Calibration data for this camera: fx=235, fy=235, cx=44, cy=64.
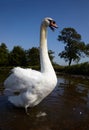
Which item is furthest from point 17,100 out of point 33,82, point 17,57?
point 17,57

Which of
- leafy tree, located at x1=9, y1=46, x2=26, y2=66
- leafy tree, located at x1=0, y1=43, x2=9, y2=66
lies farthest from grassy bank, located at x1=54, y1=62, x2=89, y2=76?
leafy tree, located at x1=0, y1=43, x2=9, y2=66

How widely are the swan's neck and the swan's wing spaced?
327mm

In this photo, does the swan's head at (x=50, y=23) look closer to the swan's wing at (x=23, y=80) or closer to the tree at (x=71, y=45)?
the swan's wing at (x=23, y=80)

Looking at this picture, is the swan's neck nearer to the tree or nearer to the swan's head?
the swan's head

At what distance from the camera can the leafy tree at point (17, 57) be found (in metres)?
90.1

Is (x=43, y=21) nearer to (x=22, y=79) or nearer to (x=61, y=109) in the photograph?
(x=22, y=79)

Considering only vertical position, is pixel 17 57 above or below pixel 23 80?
above

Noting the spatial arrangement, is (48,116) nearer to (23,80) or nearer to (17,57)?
(23,80)

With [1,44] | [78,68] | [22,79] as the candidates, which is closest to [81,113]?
[22,79]

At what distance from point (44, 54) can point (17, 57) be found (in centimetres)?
8180

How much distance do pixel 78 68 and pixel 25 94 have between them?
34.2 m

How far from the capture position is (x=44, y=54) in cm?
889

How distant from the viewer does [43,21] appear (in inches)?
362

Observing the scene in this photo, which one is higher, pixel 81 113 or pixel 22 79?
pixel 22 79
